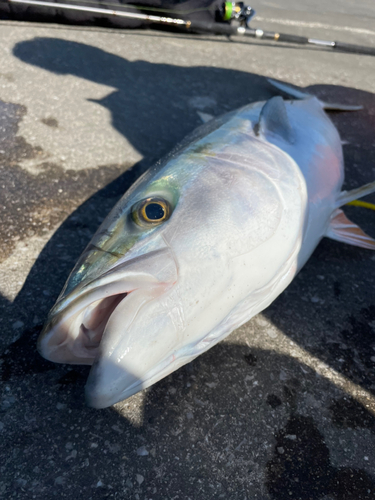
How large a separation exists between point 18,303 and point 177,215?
1033 mm

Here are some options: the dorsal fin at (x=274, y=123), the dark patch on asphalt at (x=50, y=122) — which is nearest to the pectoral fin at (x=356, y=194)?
the dorsal fin at (x=274, y=123)

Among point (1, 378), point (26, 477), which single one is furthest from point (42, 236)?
point (26, 477)

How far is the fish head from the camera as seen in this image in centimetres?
130

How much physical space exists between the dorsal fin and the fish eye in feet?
2.98

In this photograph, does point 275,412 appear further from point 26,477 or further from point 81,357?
point 26,477

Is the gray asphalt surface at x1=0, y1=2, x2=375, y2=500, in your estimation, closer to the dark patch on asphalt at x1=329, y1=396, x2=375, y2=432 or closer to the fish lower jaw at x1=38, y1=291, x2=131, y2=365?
the dark patch on asphalt at x1=329, y1=396, x2=375, y2=432

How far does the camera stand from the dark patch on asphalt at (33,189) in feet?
7.88

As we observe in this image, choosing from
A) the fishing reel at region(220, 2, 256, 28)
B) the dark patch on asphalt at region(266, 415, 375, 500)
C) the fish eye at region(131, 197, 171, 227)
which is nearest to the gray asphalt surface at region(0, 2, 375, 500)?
the dark patch on asphalt at region(266, 415, 375, 500)

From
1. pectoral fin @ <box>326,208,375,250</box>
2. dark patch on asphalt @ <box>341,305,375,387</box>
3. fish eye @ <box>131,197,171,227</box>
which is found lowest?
dark patch on asphalt @ <box>341,305,375,387</box>

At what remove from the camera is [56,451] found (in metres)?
1.50

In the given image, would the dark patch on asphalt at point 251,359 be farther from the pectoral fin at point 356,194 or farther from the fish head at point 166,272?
the pectoral fin at point 356,194

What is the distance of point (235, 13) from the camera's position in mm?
5402

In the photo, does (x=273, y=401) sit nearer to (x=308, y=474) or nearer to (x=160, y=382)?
(x=308, y=474)

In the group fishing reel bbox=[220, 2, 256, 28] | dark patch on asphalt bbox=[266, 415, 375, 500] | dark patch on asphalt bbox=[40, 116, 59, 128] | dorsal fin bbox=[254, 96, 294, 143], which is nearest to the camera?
dark patch on asphalt bbox=[266, 415, 375, 500]
